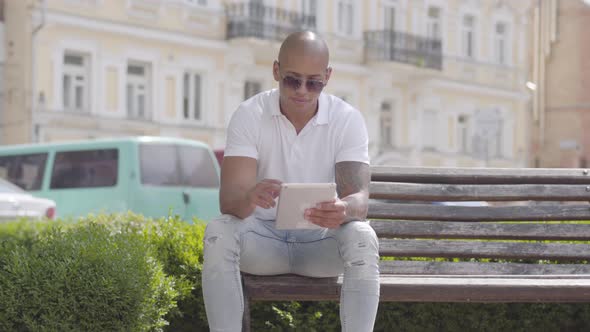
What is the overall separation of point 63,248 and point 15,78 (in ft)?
76.6

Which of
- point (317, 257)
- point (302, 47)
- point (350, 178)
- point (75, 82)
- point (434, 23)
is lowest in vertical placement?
point (317, 257)

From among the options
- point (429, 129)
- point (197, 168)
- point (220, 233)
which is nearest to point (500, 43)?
point (429, 129)

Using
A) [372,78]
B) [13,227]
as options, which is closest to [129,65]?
[372,78]

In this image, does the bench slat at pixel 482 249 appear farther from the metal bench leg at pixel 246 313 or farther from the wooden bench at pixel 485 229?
the metal bench leg at pixel 246 313

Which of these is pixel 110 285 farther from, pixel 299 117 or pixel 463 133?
pixel 463 133

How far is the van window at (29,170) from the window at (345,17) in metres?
18.3

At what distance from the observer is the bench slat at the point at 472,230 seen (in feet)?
17.8

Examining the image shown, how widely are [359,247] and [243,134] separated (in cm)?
73

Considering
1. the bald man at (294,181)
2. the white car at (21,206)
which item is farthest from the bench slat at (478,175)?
the white car at (21,206)

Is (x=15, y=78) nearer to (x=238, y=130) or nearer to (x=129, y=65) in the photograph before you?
(x=129, y=65)

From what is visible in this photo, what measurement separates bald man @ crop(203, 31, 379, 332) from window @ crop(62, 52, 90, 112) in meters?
23.5

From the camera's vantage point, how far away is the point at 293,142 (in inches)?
181

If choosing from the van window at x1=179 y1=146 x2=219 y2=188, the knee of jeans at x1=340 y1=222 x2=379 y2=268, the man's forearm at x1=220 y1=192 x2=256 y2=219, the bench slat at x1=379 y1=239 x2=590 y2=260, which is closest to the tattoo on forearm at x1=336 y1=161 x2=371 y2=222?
the knee of jeans at x1=340 y1=222 x2=379 y2=268

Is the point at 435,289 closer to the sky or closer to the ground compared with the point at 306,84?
closer to the ground
